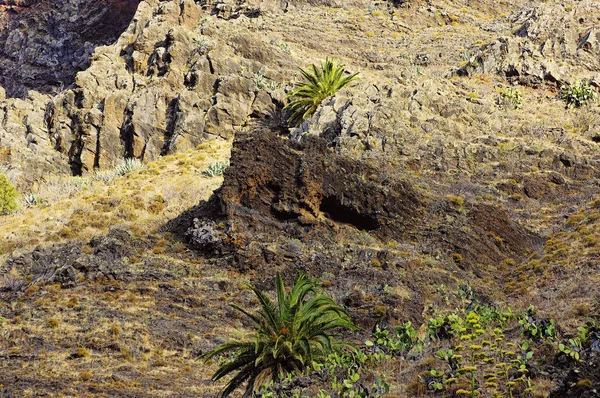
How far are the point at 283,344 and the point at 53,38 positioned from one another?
210 ft

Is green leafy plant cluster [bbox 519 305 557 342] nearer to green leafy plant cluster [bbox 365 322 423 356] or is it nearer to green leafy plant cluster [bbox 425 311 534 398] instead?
green leafy plant cluster [bbox 425 311 534 398]

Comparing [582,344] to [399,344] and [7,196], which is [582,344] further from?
[7,196]

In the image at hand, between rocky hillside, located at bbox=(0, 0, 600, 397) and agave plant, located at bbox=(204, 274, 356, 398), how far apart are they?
1.96 metres

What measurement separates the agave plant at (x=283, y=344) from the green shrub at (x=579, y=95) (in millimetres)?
26097

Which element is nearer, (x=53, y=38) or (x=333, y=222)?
(x=333, y=222)

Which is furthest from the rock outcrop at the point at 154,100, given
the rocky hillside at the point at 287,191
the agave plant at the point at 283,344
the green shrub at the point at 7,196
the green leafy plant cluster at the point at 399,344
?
the green leafy plant cluster at the point at 399,344

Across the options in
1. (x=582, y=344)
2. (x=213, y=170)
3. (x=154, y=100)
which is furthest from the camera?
(x=154, y=100)

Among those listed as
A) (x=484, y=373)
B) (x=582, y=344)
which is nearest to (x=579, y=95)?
(x=582, y=344)

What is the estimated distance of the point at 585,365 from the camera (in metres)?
7.79

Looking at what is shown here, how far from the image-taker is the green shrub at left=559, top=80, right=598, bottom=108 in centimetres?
3366

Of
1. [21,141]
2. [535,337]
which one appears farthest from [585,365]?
[21,141]

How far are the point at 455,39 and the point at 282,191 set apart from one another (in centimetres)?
3070

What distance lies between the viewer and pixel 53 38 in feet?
217

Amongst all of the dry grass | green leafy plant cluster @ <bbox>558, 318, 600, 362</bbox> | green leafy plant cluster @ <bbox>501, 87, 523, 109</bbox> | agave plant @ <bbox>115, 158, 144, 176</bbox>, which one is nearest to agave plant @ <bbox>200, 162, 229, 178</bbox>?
the dry grass
